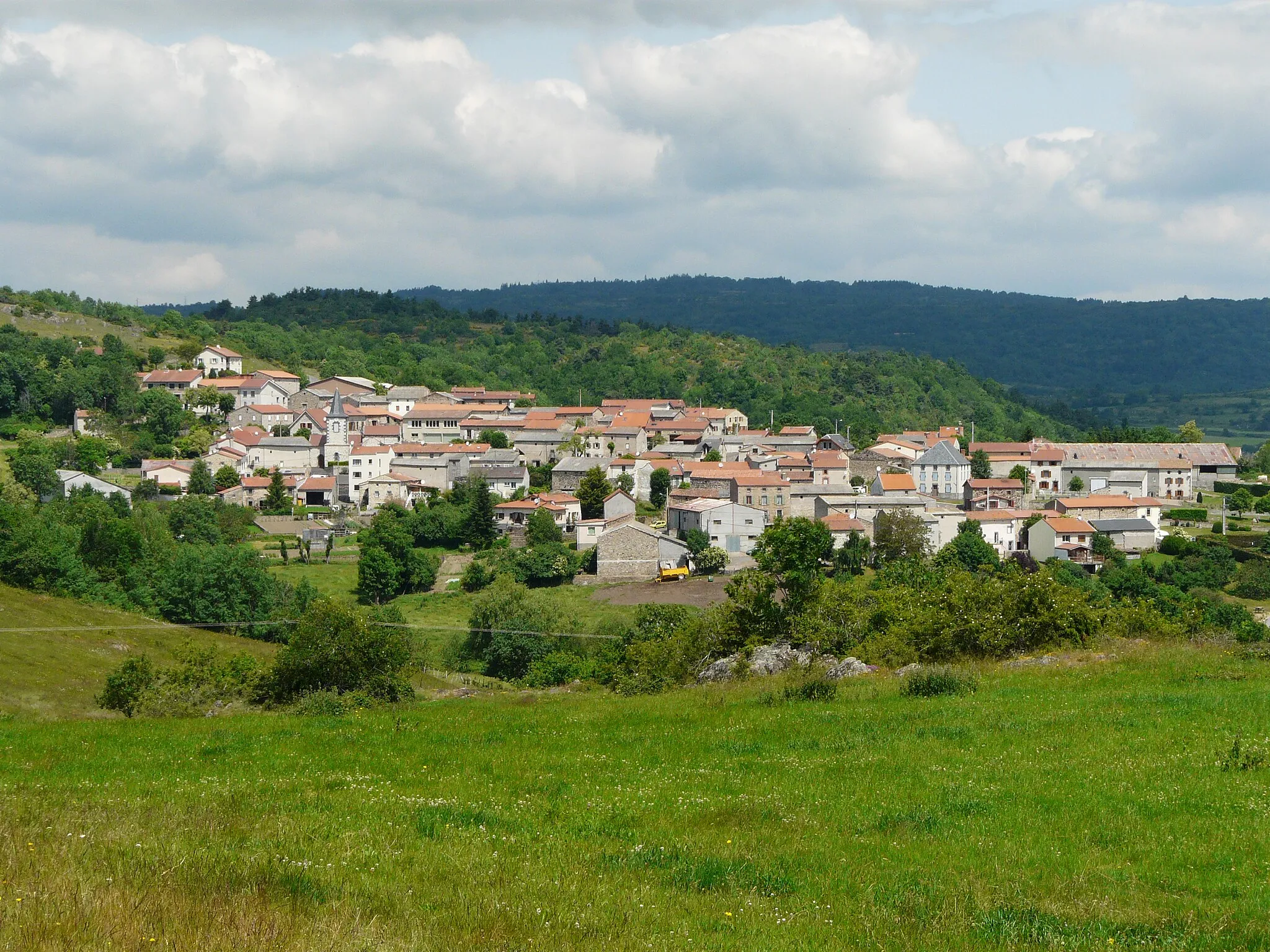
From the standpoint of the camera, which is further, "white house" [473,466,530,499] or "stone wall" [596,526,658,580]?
"white house" [473,466,530,499]

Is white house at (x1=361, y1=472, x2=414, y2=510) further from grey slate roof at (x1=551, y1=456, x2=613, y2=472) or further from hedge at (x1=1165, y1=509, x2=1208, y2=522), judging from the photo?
hedge at (x1=1165, y1=509, x2=1208, y2=522)

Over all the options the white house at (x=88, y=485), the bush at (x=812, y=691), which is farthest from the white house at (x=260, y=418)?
the bush at (x=812, y=691)

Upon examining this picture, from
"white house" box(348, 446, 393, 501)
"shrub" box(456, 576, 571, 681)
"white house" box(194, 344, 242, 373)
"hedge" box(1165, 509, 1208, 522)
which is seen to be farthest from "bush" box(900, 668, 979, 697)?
"white house" box(194, 344, 242, 373)

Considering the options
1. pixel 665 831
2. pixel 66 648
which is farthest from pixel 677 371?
pixel 665 831

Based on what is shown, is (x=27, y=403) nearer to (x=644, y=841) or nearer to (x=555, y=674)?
(x=555, y=674)

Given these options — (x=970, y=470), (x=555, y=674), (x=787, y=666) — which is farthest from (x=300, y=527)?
(x=787, y=666)

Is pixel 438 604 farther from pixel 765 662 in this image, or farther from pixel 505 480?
pixel 765 662

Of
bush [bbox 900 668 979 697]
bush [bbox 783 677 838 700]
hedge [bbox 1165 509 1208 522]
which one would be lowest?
hedge [bbox 1165 509 1208 522]

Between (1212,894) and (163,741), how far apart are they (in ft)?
40.2

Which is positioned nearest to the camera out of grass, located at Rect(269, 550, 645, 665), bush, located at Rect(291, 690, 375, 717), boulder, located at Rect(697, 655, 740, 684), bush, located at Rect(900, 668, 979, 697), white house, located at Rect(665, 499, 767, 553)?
bush, located at Rect(900, 668, 979, 697)

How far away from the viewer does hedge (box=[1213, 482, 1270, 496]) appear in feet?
301

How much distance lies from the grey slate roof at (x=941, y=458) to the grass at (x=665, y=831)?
7387 centimetres

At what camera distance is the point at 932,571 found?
5975cm

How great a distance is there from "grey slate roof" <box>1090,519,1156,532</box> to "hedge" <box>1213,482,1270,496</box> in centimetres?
1932
